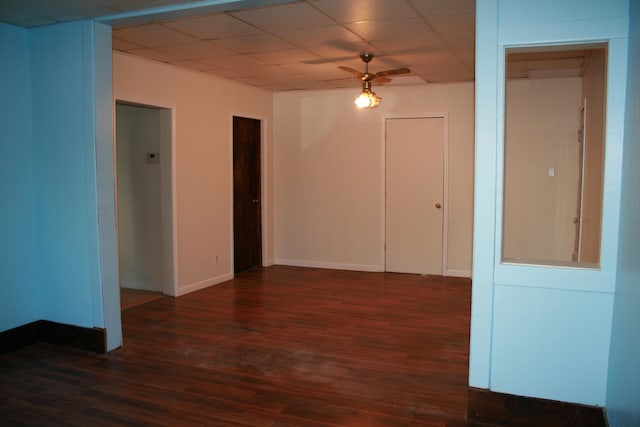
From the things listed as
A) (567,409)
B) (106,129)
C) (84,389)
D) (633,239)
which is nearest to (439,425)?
(567,409)

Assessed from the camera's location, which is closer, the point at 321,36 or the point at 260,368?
the point at 260,368

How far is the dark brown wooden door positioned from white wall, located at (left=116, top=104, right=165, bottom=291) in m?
1.27

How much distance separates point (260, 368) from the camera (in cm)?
372

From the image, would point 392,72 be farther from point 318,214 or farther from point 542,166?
point 318,214

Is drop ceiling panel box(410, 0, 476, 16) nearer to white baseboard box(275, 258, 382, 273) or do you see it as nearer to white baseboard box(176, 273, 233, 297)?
white baseboard box(176, 273, 233, 297)

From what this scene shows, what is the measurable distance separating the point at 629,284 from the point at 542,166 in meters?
4.26

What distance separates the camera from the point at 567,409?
9.12 ft

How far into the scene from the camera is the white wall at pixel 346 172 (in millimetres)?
6848

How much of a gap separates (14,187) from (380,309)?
3.52 m

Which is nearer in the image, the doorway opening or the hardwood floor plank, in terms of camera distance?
the hardwood floor plank

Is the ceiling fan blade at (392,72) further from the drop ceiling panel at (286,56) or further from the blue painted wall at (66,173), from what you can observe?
the blue painted wall at (66,173)

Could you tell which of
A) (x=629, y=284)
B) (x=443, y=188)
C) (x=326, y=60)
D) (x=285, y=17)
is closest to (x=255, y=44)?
(x=285, y=17)

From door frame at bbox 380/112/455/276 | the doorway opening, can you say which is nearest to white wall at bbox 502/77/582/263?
door frame at bbox 380/112/455/276

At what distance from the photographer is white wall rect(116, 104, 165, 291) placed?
19.5ft
